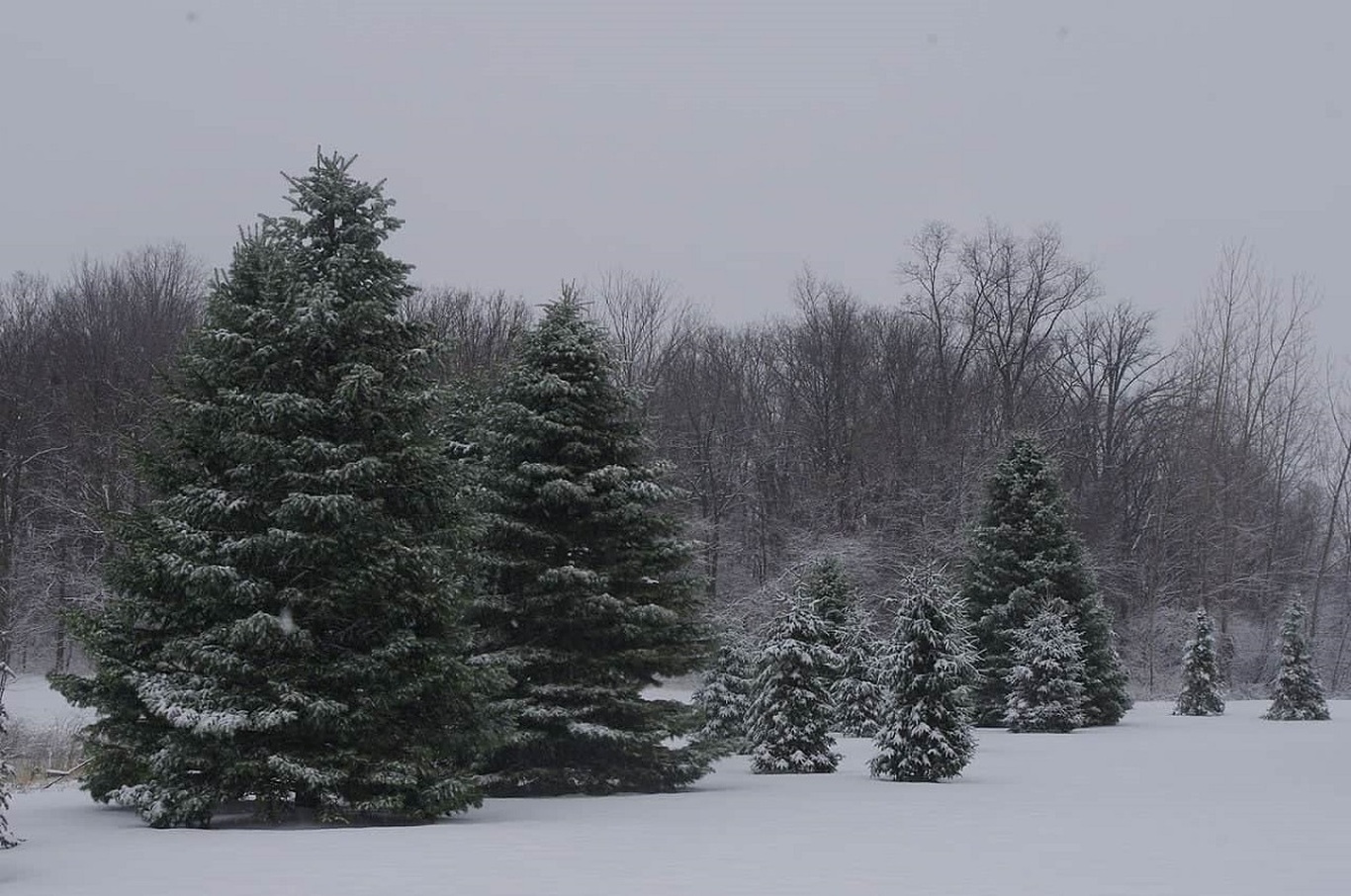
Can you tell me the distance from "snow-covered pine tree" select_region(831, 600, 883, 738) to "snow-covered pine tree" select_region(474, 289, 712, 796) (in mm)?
10535

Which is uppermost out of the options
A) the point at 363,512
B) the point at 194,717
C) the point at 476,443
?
the point at 476,443

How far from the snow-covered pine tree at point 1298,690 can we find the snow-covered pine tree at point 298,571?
27.1 meters

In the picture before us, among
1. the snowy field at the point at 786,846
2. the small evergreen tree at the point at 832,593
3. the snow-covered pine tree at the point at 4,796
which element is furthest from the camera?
the small evergreen tree at the point at 832,593

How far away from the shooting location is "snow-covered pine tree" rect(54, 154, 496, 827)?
43.8 ft

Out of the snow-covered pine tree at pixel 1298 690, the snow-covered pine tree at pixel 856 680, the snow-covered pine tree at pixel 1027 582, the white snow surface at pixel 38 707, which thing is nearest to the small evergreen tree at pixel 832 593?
the snow-covered pine tree at pixel 856 680

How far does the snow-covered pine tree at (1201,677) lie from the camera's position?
3559 cm

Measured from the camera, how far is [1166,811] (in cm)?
1453

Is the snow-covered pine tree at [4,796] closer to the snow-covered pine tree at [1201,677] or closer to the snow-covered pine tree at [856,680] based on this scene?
the snow-covered pine tree at [856,680]

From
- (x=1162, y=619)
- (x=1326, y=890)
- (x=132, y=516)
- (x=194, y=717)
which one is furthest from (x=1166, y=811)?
(x=1162, y=619)

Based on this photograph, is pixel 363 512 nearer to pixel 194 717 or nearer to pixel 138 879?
pixel 194 717

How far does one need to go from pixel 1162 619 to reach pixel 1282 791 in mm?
36721

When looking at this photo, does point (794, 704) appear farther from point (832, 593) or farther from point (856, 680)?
point (856, 680)

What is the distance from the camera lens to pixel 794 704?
21.3 meters

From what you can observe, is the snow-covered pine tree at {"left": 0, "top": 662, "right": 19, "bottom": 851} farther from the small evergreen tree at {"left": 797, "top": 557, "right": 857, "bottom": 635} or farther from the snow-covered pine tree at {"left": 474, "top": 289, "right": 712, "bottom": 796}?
the small evergreen tree at {"left": 797, "top": 557, "right": 857, "bottom": 635}
